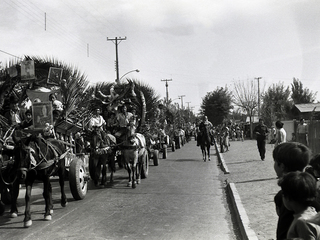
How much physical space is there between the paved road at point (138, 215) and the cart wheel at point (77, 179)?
201 millimetres

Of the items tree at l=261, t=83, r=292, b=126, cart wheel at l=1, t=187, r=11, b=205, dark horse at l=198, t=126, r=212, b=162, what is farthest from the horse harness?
tree at l=261, t=83, r=292, b=126

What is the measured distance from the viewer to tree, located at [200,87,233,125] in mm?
57263

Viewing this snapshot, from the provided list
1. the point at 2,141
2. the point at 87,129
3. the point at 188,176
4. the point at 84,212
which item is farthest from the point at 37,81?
the point at 188,176

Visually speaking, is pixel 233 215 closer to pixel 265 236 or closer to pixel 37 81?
pixel 265 236

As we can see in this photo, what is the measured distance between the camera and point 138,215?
768cm

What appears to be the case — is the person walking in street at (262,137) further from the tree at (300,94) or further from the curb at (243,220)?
the tree at (300,94)

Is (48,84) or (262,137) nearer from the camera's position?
(48,84)

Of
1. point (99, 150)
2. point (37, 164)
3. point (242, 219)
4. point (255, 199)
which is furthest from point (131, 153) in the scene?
point (242, 219)

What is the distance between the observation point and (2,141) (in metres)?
7.80

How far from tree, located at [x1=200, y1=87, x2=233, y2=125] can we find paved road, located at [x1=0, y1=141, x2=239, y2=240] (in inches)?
1823

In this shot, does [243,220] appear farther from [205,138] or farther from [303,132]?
[303,132]

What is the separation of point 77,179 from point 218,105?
163 feet

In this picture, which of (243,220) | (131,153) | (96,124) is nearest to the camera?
(243,220)

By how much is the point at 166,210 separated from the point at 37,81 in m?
4.92
